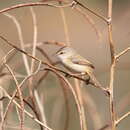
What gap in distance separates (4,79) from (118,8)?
568 centimetres

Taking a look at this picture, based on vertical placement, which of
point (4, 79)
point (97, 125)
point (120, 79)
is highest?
point (4, 79)

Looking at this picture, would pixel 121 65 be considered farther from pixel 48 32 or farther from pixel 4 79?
pixel 48 32

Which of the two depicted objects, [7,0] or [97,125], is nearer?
[97,125]

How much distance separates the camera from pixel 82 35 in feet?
→ 22.2

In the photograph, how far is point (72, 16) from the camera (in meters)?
7.13

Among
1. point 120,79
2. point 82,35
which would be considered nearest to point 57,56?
point 120,79

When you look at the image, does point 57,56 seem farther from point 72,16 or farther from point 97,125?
point 72,16

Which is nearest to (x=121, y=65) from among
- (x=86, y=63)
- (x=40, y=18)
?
(x=86, y=63)

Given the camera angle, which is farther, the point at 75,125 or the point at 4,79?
the point at 75,125

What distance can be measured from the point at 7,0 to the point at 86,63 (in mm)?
5457

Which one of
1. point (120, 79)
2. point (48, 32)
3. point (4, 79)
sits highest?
point (4, 79)

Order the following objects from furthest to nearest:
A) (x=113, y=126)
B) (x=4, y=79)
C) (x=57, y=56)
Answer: (x=57, y=56), (x=4, y=79), (x=113, y=126)

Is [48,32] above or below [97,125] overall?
below

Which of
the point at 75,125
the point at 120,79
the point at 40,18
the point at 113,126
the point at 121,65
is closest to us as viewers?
the point at 113,126
